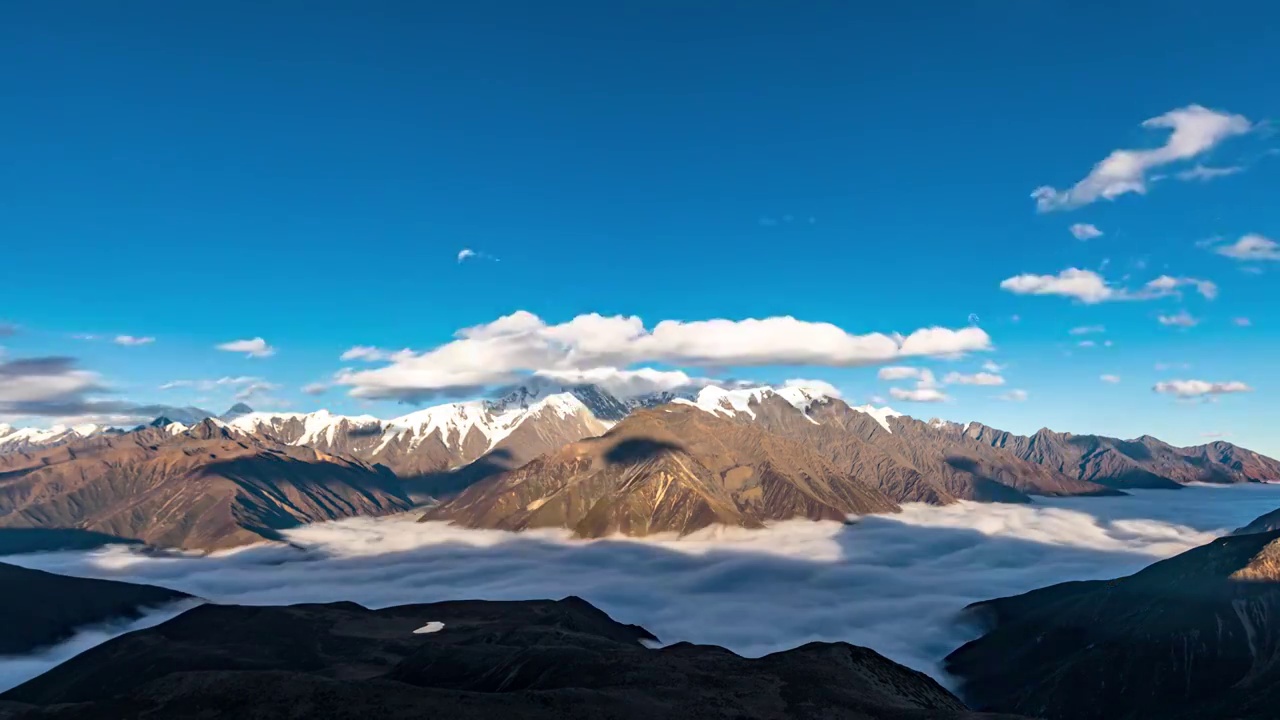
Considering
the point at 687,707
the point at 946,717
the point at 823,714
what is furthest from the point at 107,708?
the point at 946,717

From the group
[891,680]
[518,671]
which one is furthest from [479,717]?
[891,680]

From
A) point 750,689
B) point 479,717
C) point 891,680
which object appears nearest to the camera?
point 479,717

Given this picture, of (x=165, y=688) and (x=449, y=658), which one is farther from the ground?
(x=165, y=688)

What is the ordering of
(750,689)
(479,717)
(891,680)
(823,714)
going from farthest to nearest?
(891,680) < (750,689) < (823,714) < (479,717)

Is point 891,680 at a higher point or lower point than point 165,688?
lower

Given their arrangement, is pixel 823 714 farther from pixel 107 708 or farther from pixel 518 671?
pixel 107 708

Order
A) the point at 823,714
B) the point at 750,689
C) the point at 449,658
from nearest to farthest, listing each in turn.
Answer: the point at 823,714, the point at 750,689, the point at 449,658

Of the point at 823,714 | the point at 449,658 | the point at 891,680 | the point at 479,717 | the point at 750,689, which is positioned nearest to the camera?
the point at 479,717

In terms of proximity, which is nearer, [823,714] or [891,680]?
[823,714]

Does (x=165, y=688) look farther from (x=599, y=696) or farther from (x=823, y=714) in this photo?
(x=823, y=714)
